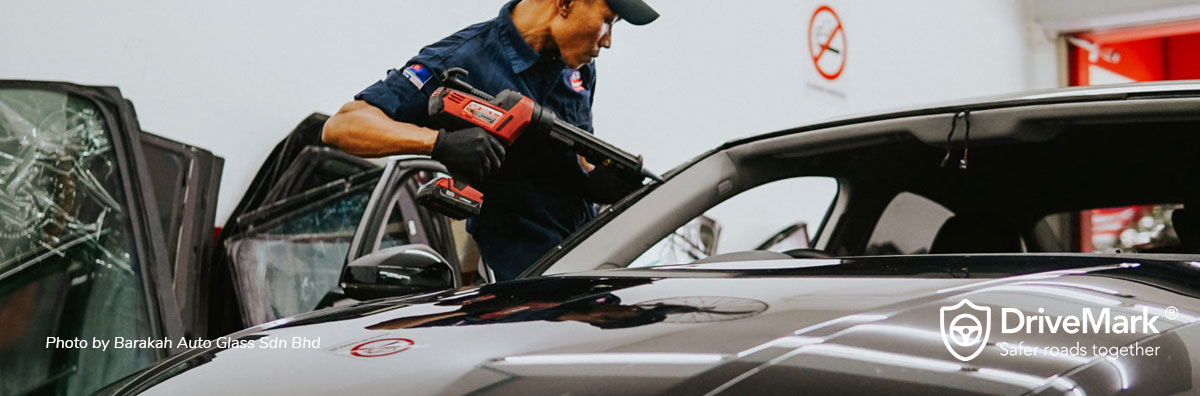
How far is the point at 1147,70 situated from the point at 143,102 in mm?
9628

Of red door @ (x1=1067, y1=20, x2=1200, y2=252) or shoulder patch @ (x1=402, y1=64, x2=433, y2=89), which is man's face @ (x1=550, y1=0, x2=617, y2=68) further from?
red door @ (x1=1067, y1=20, x2=1200, y2=252)

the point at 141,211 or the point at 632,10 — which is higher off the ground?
the point at 632,10

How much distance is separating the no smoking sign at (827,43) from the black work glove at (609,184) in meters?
3.57

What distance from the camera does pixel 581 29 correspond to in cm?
233

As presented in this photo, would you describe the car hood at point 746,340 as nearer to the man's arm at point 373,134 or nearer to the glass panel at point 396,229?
the man's arm at point 373,134

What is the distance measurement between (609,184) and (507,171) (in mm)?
203

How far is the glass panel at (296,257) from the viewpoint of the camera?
2875 mm

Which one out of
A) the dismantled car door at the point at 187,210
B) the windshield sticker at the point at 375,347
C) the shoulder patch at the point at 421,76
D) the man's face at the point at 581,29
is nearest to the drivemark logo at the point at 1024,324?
the windshield sticker at the point at 375,347

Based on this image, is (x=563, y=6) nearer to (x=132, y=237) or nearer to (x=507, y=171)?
(x=507, y=171)

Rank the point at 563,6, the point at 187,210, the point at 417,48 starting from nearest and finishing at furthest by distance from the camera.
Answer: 1. the point at 563,6
2. the point at 187,210
3. the point at 417,48

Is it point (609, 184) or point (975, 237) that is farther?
point (609, 184)

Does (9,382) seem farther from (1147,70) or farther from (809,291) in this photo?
(1147,70)

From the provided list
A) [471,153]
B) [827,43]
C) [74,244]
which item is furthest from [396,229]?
[827,43]

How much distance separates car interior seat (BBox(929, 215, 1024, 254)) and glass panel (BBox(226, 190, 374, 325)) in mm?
1722
